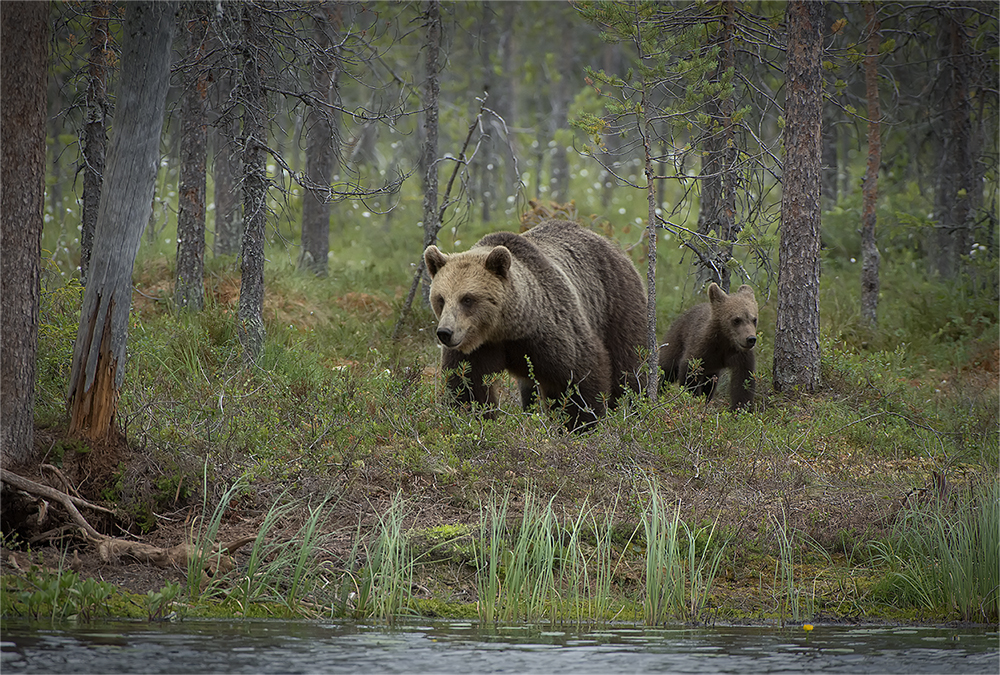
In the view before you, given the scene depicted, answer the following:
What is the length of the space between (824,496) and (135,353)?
5.58 m

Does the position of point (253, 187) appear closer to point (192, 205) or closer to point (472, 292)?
point (192, 205)

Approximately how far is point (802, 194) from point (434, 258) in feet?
12.8

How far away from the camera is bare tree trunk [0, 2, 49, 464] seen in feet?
19.9

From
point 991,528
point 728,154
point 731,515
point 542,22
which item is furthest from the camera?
point 542,22

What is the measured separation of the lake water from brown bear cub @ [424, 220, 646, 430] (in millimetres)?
3013

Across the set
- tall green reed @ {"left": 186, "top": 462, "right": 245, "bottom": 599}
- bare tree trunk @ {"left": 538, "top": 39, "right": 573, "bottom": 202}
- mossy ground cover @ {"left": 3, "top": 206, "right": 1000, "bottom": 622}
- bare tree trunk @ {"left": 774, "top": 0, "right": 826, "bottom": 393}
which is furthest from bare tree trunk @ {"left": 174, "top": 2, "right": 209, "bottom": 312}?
bare tree trunk @ {"left": 538, "top": 39, "right": 573, "bottom": 202}

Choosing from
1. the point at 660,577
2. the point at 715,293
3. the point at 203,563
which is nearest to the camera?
the point at 203,563

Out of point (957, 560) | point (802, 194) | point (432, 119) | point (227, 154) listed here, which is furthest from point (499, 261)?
point (227, 154)

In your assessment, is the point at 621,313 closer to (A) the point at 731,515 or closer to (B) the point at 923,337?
(A) the point at 731,515

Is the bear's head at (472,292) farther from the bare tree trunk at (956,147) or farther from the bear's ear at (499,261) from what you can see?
the bare tree trunk at (956,147)

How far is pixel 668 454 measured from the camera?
24.7ft

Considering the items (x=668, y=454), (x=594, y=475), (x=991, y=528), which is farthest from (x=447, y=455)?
(x=991, y=528)

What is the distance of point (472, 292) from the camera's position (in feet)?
27.9

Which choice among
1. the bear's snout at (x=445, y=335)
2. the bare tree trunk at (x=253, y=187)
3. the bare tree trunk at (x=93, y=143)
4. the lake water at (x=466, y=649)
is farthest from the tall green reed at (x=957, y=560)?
the bare tree trunk at (x=93, y=143)
